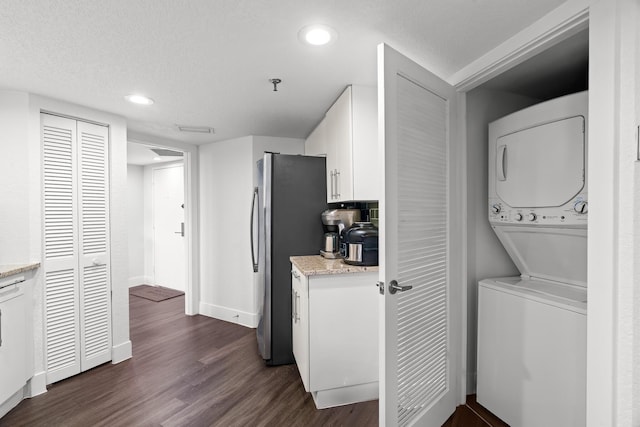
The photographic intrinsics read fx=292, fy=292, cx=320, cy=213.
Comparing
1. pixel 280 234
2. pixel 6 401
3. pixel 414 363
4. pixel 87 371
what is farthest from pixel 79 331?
pixel 414 363

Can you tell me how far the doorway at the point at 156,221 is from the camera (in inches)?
183

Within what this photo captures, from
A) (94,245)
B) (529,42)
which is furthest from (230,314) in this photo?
(529,42)

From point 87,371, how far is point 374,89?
3097 millimetres

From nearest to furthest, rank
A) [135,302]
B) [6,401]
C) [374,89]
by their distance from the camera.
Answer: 1. [6,401]
2. [374,89]
3. [135,302]

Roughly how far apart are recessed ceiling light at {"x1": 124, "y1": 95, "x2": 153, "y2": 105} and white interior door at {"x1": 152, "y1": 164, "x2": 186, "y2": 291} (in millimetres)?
2461

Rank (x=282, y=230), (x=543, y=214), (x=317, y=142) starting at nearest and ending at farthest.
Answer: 1. (x=543, y=214)
2. (x=282, y=230)
3. (x=317, y=142)

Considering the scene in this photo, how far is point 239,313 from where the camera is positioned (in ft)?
10.9

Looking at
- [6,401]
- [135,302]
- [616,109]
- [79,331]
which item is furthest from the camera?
[135,302]

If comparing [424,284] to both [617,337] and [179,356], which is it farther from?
[179,356]

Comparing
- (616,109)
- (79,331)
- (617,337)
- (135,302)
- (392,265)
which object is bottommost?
(135,302)

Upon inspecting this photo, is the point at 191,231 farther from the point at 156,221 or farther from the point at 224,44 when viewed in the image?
the point at 224,44

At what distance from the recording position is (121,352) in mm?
2521

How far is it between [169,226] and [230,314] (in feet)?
7.16

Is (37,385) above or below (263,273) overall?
below
